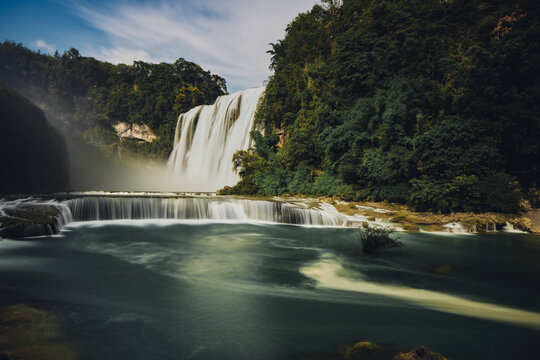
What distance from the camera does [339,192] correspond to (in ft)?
62.7

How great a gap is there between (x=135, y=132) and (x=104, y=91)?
34.9 feet

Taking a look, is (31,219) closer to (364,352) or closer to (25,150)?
(364,352)

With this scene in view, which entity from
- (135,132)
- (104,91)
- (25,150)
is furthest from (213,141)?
(104,91)

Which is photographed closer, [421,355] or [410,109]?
[421,355]

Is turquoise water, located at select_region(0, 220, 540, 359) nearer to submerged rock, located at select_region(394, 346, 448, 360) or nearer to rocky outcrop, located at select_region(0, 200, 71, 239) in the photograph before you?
rocky outcrop, located at select_region(0, 200, 71, 239)

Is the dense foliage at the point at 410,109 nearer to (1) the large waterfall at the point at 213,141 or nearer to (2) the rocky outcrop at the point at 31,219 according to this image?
(1) the large waterfall at the point at 213,141

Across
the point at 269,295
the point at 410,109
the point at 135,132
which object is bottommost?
the point at 269,295

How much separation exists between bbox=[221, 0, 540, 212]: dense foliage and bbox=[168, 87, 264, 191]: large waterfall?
147 inches

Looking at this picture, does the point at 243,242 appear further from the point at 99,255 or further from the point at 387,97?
the point at 387,97

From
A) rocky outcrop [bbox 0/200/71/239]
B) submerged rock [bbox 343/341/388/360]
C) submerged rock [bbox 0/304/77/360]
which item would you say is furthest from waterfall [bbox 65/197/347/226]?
submerged rock [bbox 343/341/388/360]

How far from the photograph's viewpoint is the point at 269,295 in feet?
17.9

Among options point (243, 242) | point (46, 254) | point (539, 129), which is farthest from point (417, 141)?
point (46, 254)

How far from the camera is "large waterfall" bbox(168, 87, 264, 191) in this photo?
101ft

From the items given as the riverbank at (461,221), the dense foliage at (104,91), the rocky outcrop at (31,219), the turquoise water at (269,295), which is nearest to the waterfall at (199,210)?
the rocky outcrop at (31,219)
